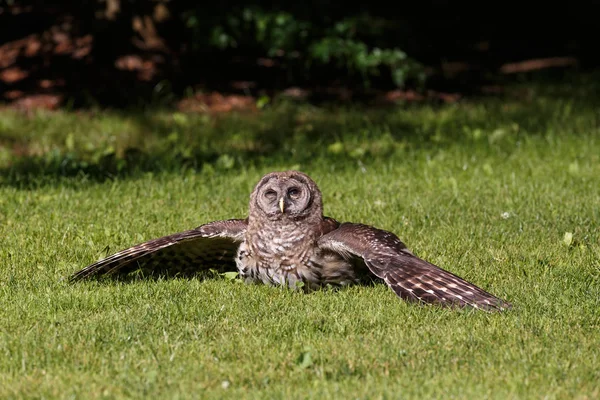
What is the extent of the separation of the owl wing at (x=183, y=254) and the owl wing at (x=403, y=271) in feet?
2.30

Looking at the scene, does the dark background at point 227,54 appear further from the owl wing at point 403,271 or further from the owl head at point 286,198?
the owl wing at point 403,271

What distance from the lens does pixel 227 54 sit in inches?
582

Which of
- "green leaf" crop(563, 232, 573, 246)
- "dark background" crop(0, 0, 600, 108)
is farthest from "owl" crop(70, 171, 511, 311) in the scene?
"dark background" crop(0, 0, 600, 108)

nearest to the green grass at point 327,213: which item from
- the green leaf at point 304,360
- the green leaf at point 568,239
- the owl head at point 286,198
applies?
the green leaf at point 304,360

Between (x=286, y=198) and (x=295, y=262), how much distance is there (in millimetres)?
447

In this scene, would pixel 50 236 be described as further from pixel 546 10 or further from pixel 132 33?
pixel 546 10

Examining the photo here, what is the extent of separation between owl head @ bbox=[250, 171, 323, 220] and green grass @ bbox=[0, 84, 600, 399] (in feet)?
1.79

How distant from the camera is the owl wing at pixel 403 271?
612 cm

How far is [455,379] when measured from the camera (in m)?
5.00

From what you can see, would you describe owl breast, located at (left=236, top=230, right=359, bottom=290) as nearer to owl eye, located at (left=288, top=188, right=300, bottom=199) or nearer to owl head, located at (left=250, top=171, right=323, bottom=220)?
owl head, located at (left=250, top=171, right=323, bottom=220)

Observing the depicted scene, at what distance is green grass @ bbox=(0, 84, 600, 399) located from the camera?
5098mm

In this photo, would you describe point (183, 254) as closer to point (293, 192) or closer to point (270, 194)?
point (270, 194)

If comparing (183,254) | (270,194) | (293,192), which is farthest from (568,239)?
(183,254)

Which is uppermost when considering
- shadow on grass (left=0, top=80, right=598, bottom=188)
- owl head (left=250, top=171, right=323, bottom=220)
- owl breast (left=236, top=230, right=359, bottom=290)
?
owl head (left=250, top=171, right=323, bottom=220)
